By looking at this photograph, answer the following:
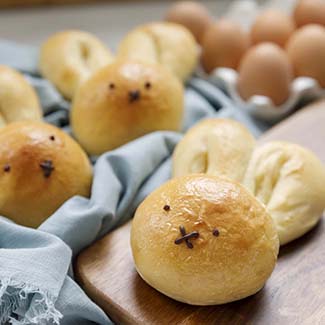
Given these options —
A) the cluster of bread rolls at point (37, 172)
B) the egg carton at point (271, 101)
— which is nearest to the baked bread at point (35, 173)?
the cluster of bread rolls at point (37, 172)

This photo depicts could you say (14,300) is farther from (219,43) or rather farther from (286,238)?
(219,43)

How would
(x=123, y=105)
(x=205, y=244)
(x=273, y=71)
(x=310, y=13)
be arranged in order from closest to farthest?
(x=205, y=244) < (x=123, y=105) < (x=273, y=71) < (x=310, y=13)

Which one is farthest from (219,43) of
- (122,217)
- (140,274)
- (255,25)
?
(140,274)

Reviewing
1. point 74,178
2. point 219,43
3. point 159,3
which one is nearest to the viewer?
point 74,178

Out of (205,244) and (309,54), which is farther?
(309,54)

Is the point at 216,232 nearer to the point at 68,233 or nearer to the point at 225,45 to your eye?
the point at 68,233

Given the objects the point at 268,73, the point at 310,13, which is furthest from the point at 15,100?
→ the point at 310,13

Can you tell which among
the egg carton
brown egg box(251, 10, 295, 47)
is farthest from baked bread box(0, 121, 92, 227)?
brown egg box(251, 10, 295, 47)
